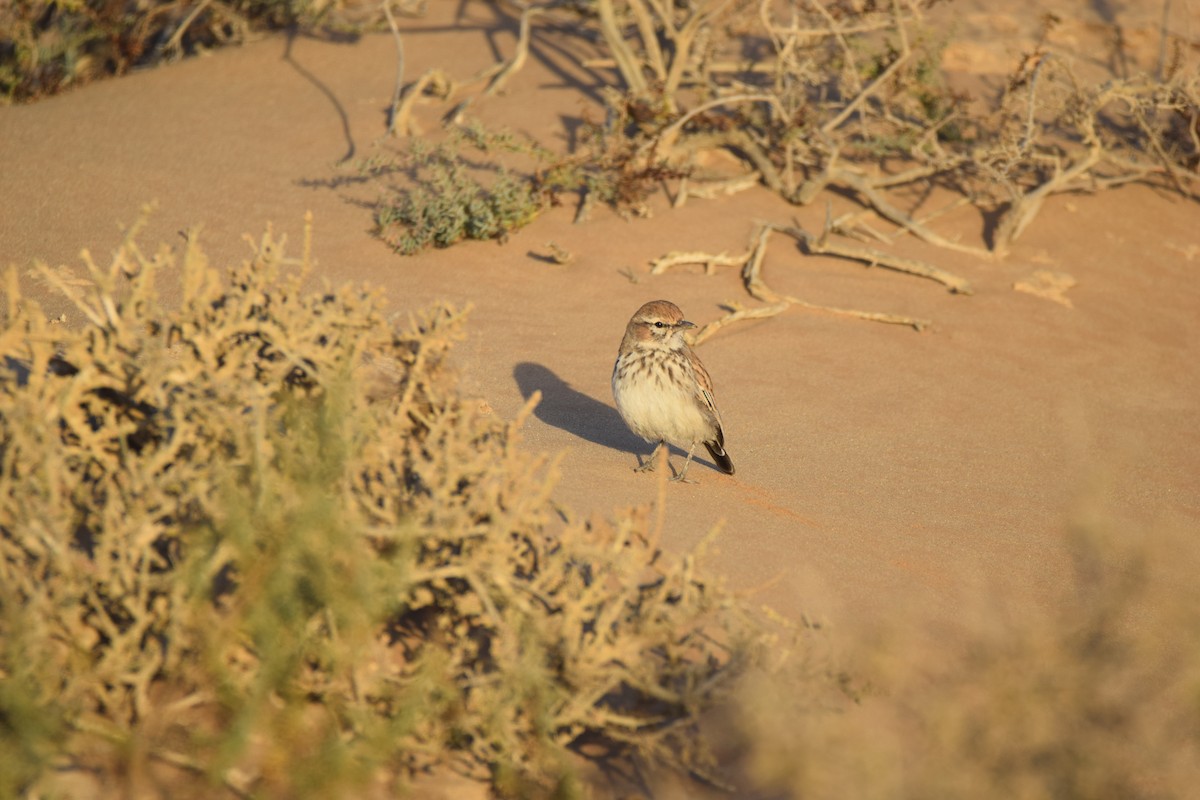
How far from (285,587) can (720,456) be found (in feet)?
11.2

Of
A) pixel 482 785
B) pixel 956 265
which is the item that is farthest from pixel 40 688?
pixel 956 265

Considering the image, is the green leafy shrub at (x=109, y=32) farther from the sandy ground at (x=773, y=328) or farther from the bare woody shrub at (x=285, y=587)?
the bare woody shrub at (x=285, y=587)

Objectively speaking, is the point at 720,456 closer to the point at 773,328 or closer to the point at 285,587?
the point at 773,328

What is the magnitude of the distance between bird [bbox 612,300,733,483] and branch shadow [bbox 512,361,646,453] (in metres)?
0.61

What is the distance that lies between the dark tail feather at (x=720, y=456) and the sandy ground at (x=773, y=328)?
0.25 ft

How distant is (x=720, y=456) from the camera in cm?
622

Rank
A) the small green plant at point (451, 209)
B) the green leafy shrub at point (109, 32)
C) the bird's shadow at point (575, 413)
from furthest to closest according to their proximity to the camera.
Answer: the green leafy shrub at point (109, 32) < the small green plant at point (451, 209) < the bird's shadow at point (575, 413)

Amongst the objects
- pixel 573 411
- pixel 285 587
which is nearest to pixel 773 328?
pixel 573 411

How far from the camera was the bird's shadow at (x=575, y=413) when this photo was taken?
268 inches

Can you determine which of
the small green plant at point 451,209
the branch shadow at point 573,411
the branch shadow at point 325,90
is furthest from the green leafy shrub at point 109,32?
the branch shadow at point 573,411

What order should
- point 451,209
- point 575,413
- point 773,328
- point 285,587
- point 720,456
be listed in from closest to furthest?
1. point 285,587
2. point 720,456
3. point 575,413
4. point 773,328
5. point 451,209

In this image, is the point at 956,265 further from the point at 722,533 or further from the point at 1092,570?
the point at 722,533

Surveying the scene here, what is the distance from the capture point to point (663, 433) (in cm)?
598

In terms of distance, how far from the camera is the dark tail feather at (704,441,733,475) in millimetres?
6176
